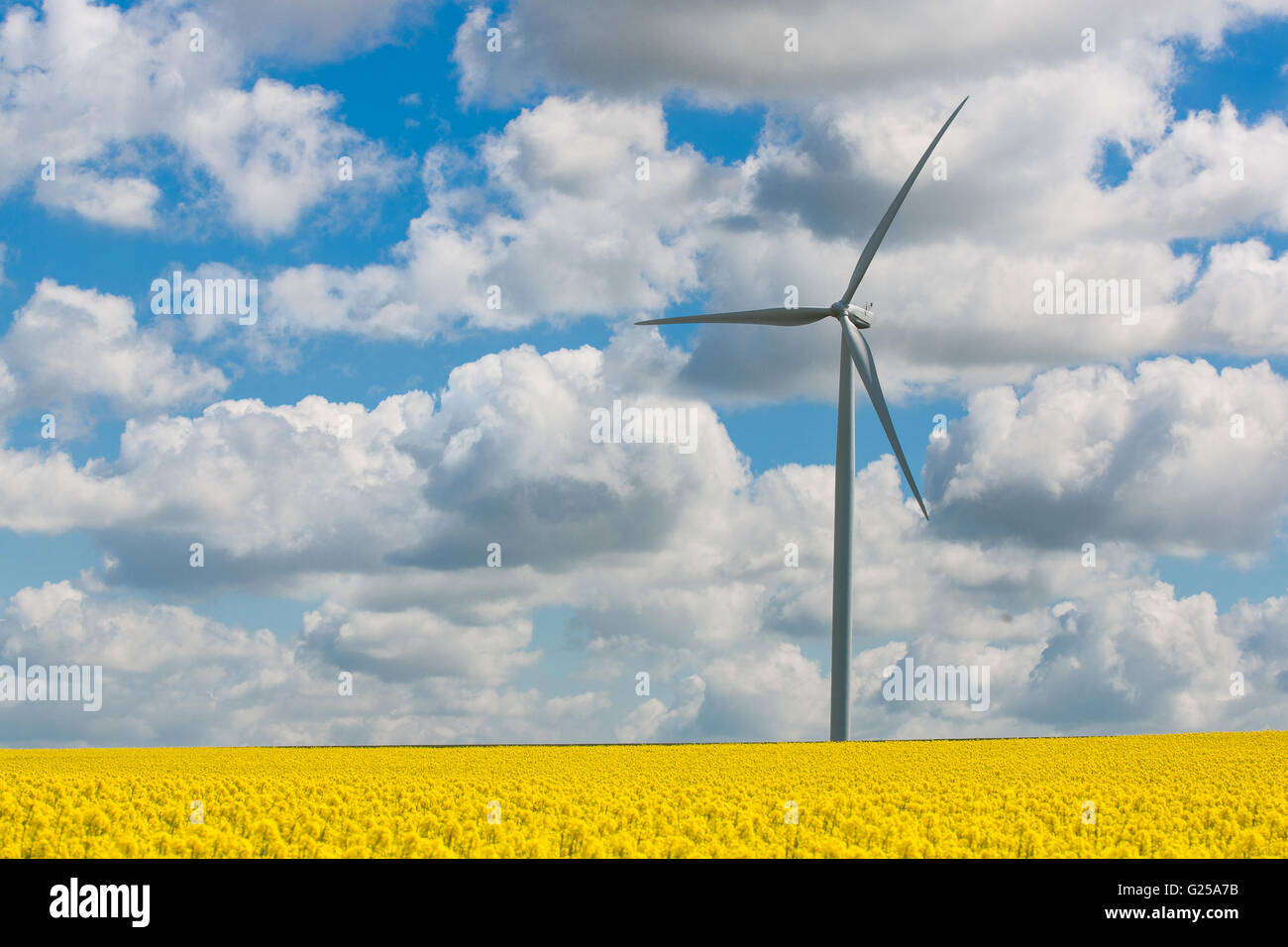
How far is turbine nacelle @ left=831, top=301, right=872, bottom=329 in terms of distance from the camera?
63.2m

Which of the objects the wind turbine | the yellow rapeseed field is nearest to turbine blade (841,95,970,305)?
the wind turbine

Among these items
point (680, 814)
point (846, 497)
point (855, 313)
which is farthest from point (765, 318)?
point (680, 814)

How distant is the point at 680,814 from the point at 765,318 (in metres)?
45.3

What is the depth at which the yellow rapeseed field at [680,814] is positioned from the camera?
687 inches

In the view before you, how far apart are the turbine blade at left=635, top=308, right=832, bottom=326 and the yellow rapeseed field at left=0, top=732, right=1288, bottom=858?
29.6m

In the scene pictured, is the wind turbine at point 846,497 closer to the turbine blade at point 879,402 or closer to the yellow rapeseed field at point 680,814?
the turbine blade at point 879,402

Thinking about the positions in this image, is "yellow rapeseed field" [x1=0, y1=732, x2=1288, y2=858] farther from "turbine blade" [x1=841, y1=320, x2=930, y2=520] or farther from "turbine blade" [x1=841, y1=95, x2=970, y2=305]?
"turbine blade" [x1=841, y1=95, x2=970, y2=305]

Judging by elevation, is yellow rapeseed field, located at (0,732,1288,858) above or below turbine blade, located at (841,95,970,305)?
below

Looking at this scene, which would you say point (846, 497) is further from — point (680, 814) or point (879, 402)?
point (680, 814)

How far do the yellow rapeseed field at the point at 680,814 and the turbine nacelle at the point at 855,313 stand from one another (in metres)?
29.7

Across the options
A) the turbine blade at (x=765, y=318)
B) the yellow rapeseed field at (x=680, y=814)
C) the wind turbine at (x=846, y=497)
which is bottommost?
the yellow rapeseed field at (x=680, y=814)

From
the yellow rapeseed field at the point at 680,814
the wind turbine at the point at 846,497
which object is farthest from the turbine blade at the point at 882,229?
the yellow rapeseed field at the point at 680,814

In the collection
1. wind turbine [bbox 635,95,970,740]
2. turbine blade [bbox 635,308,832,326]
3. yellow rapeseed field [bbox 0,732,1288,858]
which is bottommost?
yellow rapeseed field [bbox 0,732,1288,858]

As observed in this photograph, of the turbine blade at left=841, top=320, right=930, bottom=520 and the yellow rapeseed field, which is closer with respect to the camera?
the yellow rapeseed field
